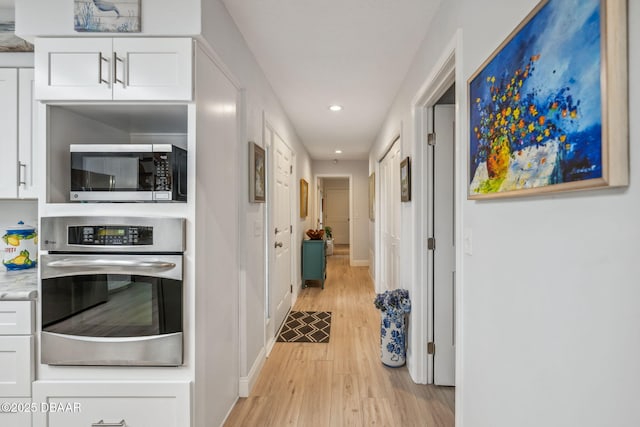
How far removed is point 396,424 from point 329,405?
1.50 feet

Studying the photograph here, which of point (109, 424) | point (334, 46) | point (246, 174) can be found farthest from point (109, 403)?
point (334, 46)

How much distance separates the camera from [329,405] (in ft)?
7.39

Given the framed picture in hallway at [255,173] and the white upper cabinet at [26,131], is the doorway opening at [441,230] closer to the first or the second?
the framed picture in hallway at [255,173]

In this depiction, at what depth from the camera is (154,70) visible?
5.29 ft

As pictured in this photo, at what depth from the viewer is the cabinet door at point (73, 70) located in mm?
1616

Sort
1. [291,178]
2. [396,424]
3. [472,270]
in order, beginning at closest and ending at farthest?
1. [472,270]
2. [396,424]
3. [291,178]

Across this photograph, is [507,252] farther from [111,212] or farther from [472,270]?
[111,212]

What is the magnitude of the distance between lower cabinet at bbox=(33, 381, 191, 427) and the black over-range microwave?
906 mm

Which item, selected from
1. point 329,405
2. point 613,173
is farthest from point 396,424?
point 613,173

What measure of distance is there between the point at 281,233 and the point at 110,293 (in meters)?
2.31

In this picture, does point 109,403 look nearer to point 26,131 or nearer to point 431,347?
point 26,131

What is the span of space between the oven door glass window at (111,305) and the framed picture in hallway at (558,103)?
150 cm

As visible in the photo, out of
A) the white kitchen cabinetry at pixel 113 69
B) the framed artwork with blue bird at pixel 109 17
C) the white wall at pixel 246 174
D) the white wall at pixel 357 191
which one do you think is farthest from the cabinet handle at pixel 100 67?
the white wall at pixel 357 191

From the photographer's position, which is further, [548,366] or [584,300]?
[548,366]
